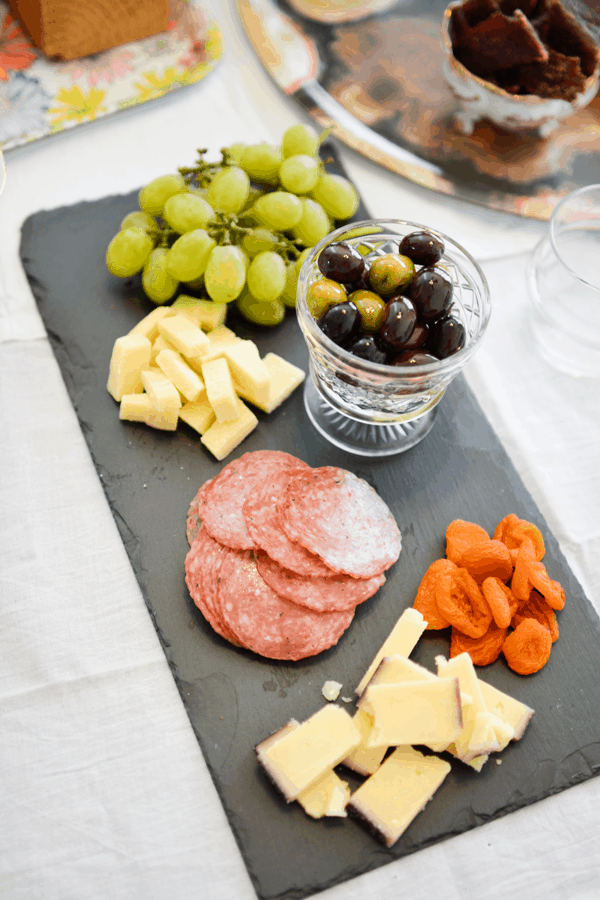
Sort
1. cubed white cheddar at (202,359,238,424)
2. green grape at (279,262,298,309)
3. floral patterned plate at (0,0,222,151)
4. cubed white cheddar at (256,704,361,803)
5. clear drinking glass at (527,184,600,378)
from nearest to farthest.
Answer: cubed white cheddar at (256,704,361,803), cubed white cheddar at (202,359,238,424), green grape at (279,262,298,309), clear drinking glass at (527,184,600,378), floral patterned plate at (0,0,222,151)

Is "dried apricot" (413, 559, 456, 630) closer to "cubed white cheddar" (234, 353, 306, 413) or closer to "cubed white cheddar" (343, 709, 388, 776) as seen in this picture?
"cubed white cheddar" (343, 709, 388, 776)

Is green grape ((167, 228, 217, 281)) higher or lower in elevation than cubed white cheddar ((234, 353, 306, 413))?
higher

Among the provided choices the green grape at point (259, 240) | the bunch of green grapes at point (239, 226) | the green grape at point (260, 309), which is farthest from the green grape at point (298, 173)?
the green grape at point (260, 309)

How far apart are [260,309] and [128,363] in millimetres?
289

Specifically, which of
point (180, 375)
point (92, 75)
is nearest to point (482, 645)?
point (180, 375)

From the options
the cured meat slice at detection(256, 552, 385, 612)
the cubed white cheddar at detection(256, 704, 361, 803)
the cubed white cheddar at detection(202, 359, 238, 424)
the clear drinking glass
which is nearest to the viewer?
the cubed white cheddar at detection(256, 704, 361, 803)

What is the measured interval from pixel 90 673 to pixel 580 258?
1363 millimetres

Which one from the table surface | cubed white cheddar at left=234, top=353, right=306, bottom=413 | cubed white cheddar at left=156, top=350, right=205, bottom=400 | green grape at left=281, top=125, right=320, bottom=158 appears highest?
green grape at left=281, top=125, right=320, bottom=158

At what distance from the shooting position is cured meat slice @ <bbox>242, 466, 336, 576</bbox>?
3.30 feet

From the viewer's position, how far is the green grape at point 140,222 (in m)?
1.26

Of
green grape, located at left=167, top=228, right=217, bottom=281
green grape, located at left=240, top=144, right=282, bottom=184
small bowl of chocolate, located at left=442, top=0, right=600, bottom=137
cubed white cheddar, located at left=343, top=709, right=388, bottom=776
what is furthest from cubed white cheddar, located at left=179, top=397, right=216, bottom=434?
small bowl of chocolate, located at left=442, top=0, right=600, bottom=137

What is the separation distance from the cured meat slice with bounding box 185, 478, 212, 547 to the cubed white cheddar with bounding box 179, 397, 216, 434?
0.11m

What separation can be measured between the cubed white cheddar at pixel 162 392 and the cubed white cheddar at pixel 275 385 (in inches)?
4.8

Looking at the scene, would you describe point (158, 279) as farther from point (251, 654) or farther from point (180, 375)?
point (251, 654)
